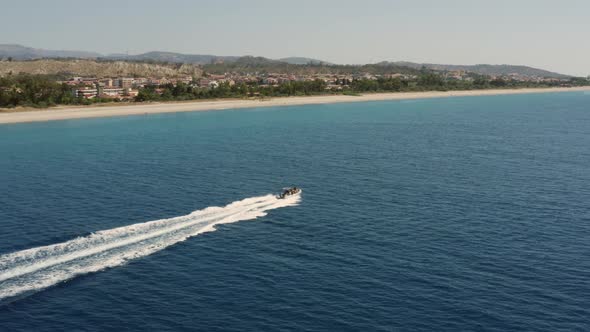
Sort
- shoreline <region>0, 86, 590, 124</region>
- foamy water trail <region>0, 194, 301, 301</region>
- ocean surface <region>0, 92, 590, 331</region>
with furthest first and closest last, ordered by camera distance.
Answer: shoreline <region>0, 86, 590, 124</region> < foamy water trail <region>0, 194, 301, 301</region> < ocean surface <region>0, 92, 590, 331</region>

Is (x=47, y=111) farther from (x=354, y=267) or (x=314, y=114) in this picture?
(x=354, y=267)

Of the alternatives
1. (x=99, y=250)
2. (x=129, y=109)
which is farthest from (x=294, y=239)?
(x=129, y=109)

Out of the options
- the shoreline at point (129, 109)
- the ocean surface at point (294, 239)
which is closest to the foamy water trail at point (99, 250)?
the ocean surface at point (294, 239)

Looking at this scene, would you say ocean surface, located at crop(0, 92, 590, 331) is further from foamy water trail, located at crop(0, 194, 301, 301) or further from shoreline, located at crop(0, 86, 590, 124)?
shoreline, located at crop(0, 86, 590, 124)

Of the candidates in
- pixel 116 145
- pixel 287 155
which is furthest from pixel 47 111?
pixel 287 155

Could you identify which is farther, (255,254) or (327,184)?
(327,184)

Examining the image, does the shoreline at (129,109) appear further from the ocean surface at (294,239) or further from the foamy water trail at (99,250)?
the foamy water trail at (99,250)

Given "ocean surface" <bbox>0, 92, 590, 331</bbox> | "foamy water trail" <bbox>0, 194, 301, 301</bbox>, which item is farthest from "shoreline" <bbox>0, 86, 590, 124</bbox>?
"foamy water trail" <bbox>0, 194, 301, 301</bbox>
